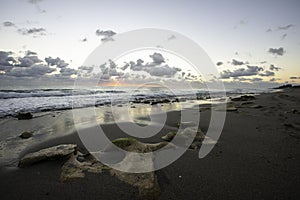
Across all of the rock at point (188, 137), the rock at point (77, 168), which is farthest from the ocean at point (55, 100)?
the rock at point (188, 137)

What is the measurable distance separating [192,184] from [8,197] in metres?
2.80

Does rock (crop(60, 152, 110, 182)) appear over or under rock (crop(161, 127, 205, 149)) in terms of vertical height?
under

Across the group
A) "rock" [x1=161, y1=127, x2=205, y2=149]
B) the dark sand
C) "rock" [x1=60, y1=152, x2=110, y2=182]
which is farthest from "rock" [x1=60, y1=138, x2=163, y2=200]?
"rock" [x1=161, y1=127, x2=205, y2=149]

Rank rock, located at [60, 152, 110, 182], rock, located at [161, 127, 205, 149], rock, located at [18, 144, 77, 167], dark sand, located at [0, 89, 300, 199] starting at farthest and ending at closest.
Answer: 1. rock, located at [161, 127, 205, 149]
2. rock, located at [18, 144, 77, 167]
3. rock, located at [60, 152, 110, 182]
4. dark sand, located at [0, 89, 300, 199]

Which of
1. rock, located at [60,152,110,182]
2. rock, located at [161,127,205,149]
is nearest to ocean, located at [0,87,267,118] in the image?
rock, located at [60,152,110,182]

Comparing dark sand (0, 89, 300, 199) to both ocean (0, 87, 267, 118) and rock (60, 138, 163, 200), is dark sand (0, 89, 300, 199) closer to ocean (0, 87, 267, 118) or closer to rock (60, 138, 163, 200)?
rock (60, 138, 163, 200)

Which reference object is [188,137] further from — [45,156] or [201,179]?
[45,156]

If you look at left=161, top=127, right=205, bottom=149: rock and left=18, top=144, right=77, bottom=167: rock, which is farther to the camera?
left=161, top=127, right=205, bottom=149: rock

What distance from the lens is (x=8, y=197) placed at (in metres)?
2.60

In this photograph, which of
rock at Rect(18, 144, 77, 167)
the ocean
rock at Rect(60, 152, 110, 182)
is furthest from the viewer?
the ocean

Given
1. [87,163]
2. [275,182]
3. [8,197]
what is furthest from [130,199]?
[275,182]

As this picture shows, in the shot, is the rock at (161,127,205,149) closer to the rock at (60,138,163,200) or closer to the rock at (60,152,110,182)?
the rock at (60,138,163,200)

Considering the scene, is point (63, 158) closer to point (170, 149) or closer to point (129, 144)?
point (129, 144)

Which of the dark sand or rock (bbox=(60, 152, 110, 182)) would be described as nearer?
the dark sand
